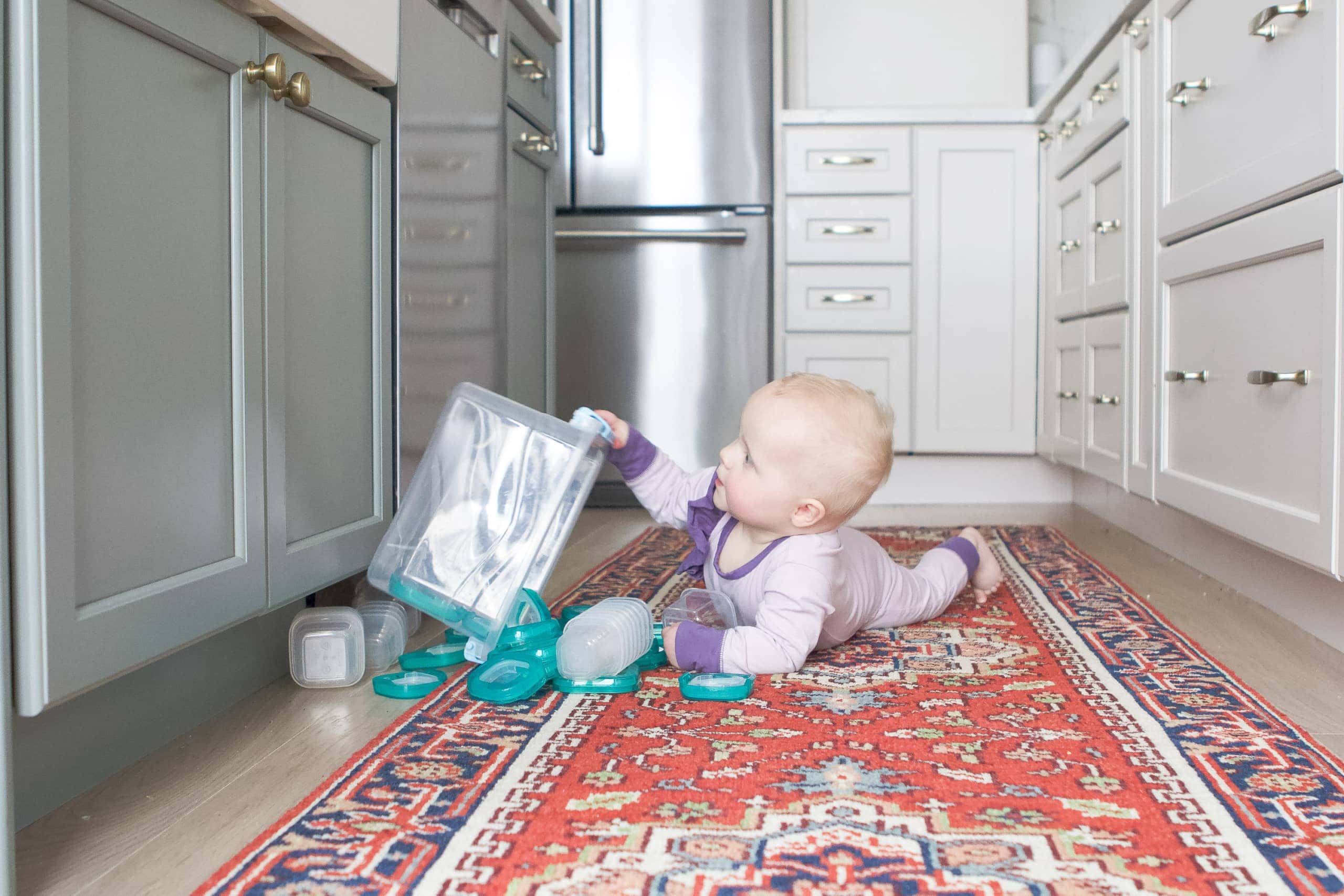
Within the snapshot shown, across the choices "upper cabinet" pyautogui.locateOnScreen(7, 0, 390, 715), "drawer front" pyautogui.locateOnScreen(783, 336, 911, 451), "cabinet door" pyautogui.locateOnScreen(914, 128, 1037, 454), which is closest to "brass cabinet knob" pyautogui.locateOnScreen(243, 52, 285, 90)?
"upper cabinet" pyautogui.locateOnScreen(7, 0, 390, 715)

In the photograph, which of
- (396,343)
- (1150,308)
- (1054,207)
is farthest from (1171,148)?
(396,343)

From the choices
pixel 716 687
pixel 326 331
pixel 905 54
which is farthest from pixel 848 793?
pixel 905 54

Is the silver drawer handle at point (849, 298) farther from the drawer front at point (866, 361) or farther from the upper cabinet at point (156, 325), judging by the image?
the upper cabinet at point (156, 325)

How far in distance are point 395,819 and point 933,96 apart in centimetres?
306

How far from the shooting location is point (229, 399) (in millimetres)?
1017

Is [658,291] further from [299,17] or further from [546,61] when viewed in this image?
[299,17]

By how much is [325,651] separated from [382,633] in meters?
0.10

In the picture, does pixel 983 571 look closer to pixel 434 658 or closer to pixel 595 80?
pixel 434 658

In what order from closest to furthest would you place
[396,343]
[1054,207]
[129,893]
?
[129,893] → [396,343] → [1054,207]

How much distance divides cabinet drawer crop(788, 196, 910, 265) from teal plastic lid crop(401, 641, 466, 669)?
1.94m

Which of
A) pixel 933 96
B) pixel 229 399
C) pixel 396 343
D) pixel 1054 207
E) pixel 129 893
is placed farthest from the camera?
pixel 933 96

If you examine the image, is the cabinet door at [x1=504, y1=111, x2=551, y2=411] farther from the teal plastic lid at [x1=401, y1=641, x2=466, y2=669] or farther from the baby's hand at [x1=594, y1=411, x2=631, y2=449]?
the teal plastic lid at [x1=401, y1=641, x2=466, y2=669]

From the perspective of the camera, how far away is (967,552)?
5.40 ft

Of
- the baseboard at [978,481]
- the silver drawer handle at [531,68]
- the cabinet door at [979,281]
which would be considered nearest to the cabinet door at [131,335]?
the silver drawer handle at [531,68]
